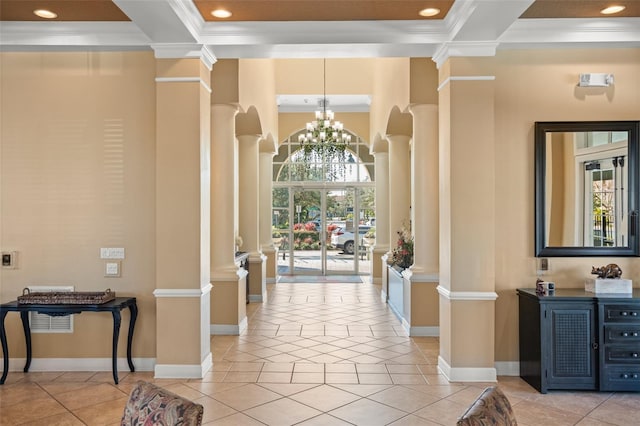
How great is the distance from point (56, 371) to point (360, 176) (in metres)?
8.71

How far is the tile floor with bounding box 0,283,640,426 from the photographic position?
3656 mm

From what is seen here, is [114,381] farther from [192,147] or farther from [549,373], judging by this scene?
[549,373]

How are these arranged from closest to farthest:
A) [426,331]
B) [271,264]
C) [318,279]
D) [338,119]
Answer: [426,331] → [271,264] → [318,279] → [338,119]

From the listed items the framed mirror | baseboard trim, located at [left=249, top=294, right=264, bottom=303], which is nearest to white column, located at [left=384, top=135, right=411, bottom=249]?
baseboard trim, located at [left=249, top=294, right=264, bottom=303]

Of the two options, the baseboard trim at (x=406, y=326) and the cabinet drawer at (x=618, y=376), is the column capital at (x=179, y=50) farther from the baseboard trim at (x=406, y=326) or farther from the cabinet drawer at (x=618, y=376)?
the cabinet drawer at (x=618, y=376)

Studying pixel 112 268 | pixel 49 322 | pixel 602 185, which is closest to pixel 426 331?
pixel 602 185

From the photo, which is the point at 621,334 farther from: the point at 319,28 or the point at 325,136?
the point at 325,136

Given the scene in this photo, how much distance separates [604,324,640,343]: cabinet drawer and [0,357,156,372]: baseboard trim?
4.22 m

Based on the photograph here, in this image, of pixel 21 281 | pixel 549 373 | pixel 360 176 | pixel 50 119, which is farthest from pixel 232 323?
pixel 360 176

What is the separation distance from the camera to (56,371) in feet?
15.3

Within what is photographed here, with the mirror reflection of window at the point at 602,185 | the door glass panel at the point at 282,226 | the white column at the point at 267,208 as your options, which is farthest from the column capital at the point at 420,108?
the door glass panel at the point at 282,226

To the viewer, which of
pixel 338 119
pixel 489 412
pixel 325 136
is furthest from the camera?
pixel 338 119

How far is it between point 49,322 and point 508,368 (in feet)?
15.0

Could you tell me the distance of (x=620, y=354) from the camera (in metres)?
4.07
